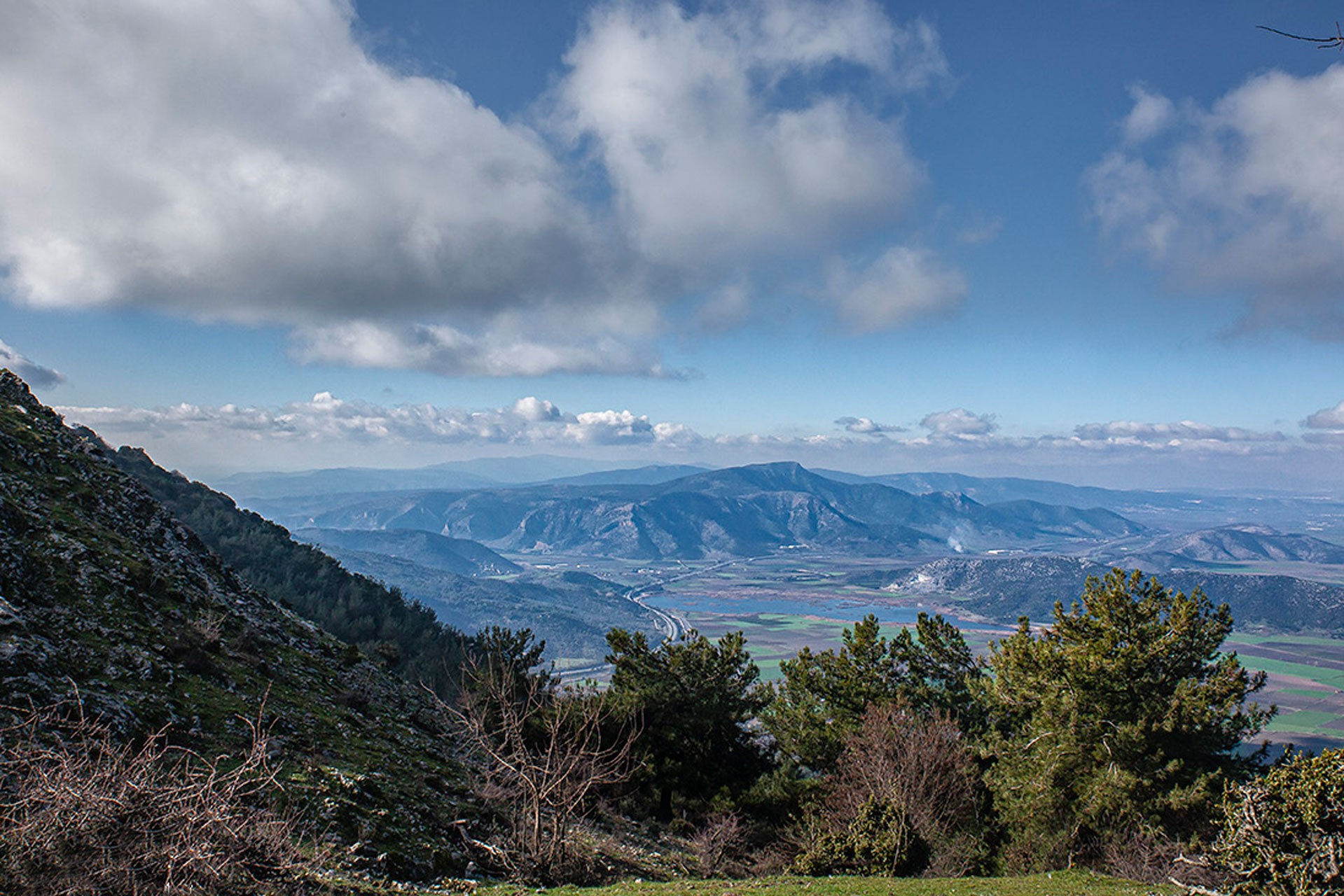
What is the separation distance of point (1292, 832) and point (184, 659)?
27.7 m

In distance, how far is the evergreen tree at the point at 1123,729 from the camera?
22.3 m

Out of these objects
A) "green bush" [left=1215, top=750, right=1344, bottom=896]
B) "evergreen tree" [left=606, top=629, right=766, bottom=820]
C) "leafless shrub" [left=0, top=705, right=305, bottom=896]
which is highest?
"leafless shrub" [left=0, top=705, right=305, bottom=896]

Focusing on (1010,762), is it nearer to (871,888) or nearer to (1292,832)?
(871,888)

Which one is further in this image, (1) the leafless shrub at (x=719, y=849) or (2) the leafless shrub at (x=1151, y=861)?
(1) the leafless shrub at (x=719, y=849)

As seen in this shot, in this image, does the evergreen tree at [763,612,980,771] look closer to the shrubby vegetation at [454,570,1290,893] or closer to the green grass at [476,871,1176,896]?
the shrubby vegetation at [454,570,1290,893]

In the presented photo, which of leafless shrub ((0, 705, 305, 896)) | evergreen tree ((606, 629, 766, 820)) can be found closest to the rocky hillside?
leafless shrub ((0, 705, 305, 896))

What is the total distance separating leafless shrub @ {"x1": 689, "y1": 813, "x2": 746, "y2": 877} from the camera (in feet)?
66.5

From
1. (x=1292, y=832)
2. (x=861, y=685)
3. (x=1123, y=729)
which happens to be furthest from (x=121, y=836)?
(x=861, y=685)

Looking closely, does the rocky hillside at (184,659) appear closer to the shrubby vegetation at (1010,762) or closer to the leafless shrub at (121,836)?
the leafless shrub at (121,836)

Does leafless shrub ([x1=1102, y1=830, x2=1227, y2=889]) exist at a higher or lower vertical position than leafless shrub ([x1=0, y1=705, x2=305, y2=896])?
lower

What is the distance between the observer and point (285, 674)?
80.0 feet

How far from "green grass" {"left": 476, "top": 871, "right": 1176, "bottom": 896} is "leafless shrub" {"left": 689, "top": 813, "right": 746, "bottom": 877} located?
9.04ft

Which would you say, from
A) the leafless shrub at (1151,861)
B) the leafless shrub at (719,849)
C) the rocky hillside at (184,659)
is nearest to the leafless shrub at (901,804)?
the leafless shrub at (719,849)

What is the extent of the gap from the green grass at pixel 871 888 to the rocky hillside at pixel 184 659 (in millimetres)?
3933
